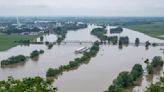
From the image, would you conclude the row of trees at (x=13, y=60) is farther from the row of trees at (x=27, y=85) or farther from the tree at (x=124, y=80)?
the row of trees at (x=27, y=85)

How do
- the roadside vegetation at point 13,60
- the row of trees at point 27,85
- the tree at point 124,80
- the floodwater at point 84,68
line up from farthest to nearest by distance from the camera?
the roadside vegetation at point 13,60
the floodwater at point 84,68
the tree at point 124,80
the row of trees at point 27,85

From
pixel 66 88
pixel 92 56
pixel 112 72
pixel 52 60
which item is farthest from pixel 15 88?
pixel 92 56

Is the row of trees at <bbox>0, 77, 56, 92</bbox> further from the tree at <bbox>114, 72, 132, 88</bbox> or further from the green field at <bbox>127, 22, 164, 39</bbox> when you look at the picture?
the green field at <bbox>127, 22, 164, 39</bbox>

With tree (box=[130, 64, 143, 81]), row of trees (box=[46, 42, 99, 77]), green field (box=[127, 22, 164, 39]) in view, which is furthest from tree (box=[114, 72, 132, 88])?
green field (box=[127, 22, 164, 39])

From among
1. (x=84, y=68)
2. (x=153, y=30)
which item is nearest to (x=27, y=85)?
(x=84, y=68)

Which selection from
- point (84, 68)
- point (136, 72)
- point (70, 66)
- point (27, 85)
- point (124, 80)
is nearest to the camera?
point (27, 85)

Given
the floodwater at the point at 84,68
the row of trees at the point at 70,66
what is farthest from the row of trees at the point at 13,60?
the row of trees at the point at 70,66

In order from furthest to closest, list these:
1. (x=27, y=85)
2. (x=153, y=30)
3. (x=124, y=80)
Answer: (x=153, y=30)
(x=124, y=80)
(x=27, y=85)

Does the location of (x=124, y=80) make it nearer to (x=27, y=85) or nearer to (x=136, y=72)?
(x=136, y=72)
